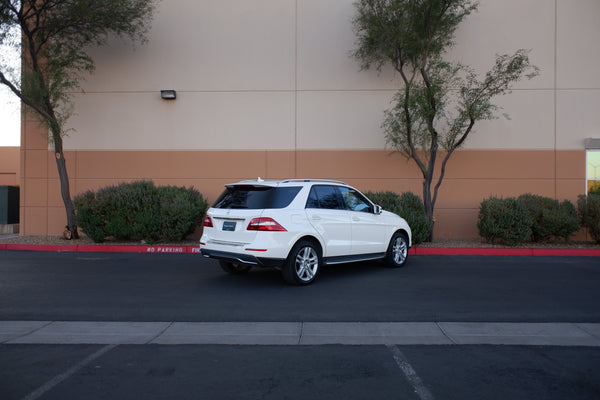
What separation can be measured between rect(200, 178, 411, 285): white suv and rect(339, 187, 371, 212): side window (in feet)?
0.08

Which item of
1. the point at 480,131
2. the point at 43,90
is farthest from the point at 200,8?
the point at 480,131

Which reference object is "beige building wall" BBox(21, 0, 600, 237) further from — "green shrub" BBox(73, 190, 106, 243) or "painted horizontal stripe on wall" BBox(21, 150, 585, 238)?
"green shrub" BBox(73, 190, 106, 243)

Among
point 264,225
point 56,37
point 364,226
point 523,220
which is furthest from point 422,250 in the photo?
point 56,37

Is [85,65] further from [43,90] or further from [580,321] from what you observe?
[580,321]

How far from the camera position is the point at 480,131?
1411 cm

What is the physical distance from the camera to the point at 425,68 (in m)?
13.4

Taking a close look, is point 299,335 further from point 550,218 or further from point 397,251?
point 550,218

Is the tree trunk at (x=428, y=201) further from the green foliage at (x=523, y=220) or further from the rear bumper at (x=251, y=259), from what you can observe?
the rear bumper at (x=251, y=259)

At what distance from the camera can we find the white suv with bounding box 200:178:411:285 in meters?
7.26

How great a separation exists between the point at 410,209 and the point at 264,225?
20.2ft

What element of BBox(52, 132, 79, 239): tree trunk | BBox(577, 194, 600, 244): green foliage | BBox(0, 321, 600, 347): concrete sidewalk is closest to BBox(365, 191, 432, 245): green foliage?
BBox(577, 194, 600, 244): green foliage

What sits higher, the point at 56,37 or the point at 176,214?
the point at 56,37
